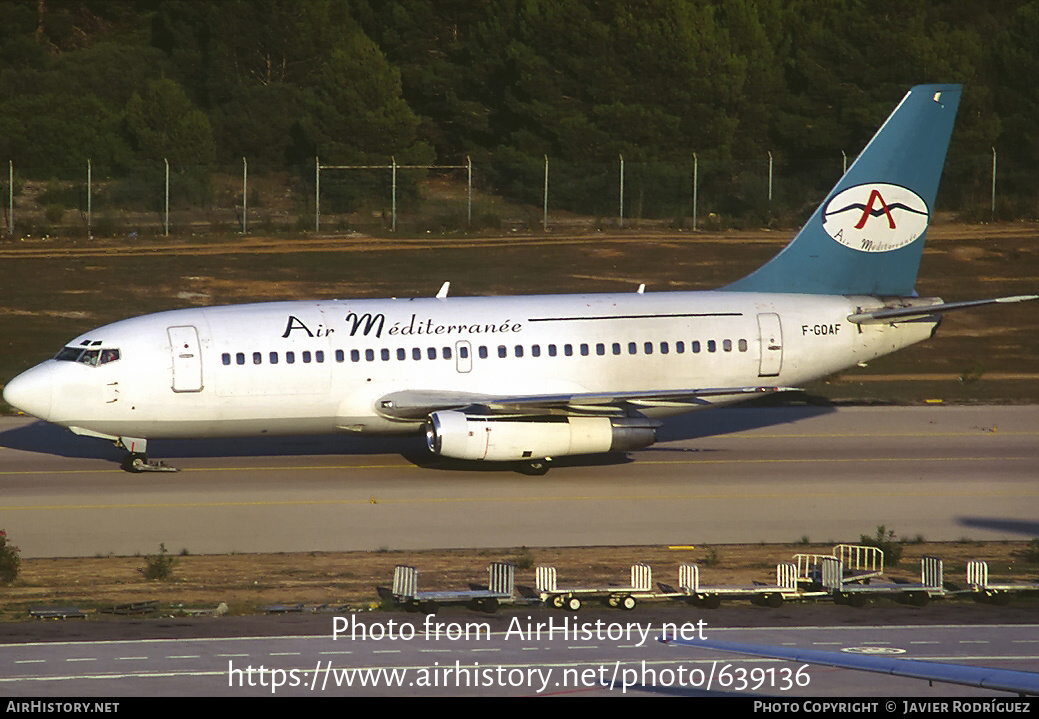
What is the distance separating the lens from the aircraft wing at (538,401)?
32219 millimetres

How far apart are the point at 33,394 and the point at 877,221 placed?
2072cm

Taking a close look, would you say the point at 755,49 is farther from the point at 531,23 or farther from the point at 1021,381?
the point at 1021,381

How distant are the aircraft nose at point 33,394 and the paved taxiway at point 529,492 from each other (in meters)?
1.82

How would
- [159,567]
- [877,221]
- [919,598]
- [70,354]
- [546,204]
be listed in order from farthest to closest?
[546,204] < [877,221] < [70,354] < [159,567] < [919,598]

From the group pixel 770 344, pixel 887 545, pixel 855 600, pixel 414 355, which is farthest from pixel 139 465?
pixel 855 600

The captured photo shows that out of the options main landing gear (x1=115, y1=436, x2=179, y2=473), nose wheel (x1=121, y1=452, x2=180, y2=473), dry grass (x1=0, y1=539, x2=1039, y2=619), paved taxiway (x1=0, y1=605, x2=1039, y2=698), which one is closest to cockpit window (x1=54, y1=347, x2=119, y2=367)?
main landing gear (x1=115, y1=436, x2=179, y2=473)

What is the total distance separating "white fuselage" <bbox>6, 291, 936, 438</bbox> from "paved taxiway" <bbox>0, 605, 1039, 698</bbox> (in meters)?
11.0

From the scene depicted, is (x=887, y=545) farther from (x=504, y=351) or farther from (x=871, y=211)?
(x=871, y=211)

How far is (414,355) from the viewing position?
33.4 meters

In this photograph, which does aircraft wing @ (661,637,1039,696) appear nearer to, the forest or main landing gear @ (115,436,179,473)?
main landing gear @ (115,436,179,473)

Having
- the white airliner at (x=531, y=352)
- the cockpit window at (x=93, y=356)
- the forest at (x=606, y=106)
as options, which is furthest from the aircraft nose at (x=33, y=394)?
the forest at (x=606, y=106)

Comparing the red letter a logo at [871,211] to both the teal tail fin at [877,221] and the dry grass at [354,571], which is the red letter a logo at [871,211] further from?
the dry grass at [354,571]

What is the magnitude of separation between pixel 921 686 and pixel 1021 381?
33.3 m

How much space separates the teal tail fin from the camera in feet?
119
